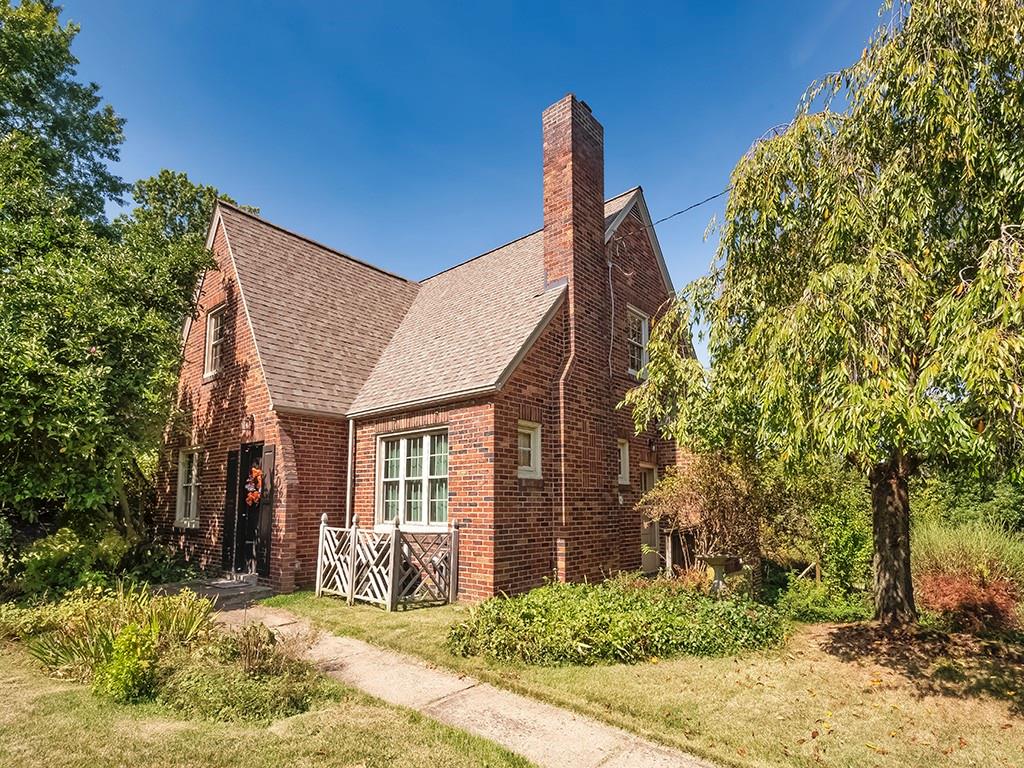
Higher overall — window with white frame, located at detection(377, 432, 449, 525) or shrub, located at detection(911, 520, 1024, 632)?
window with white frame, located at detection(377, 432, 449, 525)

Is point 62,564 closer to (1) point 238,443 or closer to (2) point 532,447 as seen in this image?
(1) point 238,443

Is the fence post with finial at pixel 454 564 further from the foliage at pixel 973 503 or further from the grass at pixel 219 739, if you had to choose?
the foliage at pixel 973 503

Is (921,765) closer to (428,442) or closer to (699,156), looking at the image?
(428,442)

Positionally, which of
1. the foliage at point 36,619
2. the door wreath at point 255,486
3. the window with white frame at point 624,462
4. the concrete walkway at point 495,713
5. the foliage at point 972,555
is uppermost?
the window with white frame at point 624,462

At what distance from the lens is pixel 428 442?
1090 cm

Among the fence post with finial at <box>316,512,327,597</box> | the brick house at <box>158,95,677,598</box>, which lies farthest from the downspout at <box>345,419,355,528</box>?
the fence post with finial at <box>316,512,327,597</box>

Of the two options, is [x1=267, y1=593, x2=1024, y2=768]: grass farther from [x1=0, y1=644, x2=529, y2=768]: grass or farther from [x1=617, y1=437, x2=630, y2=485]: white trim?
[x1=617, y1=437, x2=630, y2=485]: white trim

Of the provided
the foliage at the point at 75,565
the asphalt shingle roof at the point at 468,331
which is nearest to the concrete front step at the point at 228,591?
the foliage at the point at 75,565

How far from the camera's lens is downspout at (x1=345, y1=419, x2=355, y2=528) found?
11.9 m

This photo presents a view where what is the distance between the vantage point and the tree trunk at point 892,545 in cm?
736

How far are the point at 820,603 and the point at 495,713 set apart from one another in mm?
7043

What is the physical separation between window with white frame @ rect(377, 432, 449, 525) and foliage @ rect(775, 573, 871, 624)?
618 centimetres

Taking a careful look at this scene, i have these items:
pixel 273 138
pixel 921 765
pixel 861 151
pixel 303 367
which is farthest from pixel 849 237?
pixel 273 138

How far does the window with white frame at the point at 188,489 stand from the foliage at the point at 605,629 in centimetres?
934
